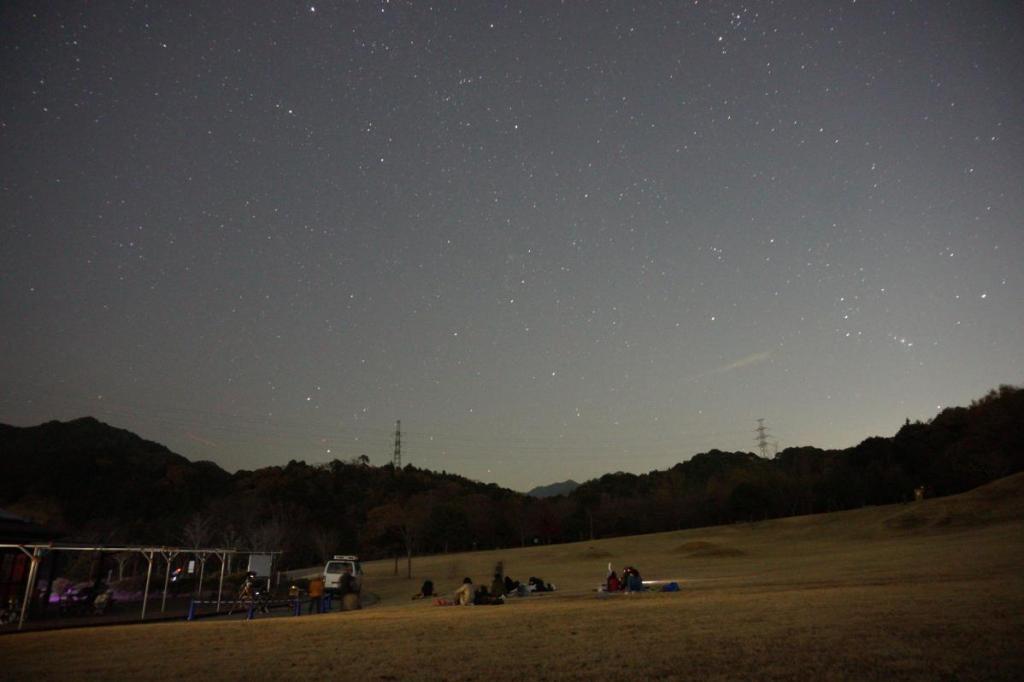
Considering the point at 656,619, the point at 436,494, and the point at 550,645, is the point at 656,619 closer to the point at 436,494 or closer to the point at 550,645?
the point at 550,645

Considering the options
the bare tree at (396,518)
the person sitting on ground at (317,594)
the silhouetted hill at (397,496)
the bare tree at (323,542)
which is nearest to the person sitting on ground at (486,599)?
the person sitting on ground at (317,594)

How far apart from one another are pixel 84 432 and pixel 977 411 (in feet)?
439

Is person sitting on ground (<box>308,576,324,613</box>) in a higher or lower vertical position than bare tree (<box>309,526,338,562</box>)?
lower

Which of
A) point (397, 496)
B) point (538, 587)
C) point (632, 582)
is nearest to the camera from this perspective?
point (632, 582)

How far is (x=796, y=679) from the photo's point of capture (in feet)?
26.9

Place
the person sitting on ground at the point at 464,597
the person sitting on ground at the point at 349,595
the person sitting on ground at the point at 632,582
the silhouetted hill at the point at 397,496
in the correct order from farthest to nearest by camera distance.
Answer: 1. the silhouetted hill at the point at 397,496
2. the person sitting on ground at the point at 349,595
3. the person sitting on ground at the point at 632,582
4. the person sitting on ground at the point at 464,597

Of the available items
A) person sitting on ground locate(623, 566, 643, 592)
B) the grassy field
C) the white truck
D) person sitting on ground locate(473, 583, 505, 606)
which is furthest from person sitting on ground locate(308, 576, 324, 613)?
person sitting on ground locate(623, 566, 643, 592)

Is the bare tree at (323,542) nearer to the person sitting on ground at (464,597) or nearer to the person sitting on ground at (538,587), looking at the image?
the person sitting on ground at (538,587)

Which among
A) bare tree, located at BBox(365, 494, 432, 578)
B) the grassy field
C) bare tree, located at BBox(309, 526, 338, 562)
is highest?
bare tree, located at BBox(365, 494, 432, 578)

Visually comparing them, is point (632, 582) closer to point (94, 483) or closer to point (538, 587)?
point (538, 587)

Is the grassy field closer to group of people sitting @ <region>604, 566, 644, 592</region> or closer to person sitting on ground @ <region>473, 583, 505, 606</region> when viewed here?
person sitting on ground @ <region>473, 583, 505, 606</region>

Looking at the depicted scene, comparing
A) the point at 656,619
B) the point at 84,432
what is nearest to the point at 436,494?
the point at 84,432

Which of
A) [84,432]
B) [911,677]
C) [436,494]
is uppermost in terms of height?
[84,432]

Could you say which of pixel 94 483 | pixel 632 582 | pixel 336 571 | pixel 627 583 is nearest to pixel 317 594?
pixel 336 571
